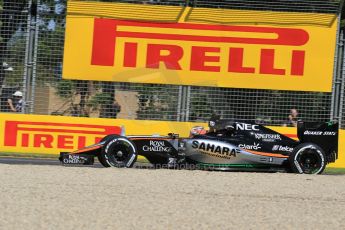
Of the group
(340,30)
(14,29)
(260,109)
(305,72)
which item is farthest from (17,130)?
(340,30)

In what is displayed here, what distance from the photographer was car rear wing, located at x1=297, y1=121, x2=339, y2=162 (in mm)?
11484

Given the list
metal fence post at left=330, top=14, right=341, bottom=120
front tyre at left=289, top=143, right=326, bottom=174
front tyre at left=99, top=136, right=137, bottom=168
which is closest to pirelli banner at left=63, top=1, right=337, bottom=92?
metal fence post at left=330, top=14, right=341, bottom=120

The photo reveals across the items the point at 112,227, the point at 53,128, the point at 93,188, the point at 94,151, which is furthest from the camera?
the point at 53,128

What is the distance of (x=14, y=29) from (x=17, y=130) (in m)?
2.17

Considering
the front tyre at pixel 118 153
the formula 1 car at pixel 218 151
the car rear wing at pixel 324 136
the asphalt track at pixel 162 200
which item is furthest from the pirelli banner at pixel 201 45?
the asphalt track at pixel 162 200

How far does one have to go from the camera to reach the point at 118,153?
10.8 metres

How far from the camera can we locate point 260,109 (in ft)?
47.1

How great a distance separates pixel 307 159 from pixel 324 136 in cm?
64

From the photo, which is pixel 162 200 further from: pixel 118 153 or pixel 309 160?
pixel 309 160

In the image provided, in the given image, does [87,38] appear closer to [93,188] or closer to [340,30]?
[340,30]

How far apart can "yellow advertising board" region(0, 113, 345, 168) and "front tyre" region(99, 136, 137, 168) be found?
133 inches

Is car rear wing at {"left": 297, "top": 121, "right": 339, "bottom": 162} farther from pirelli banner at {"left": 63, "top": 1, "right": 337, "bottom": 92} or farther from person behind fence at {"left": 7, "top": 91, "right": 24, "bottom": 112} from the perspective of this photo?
person behind fence at {"left": 7, "top": 91, "right": 24, "bottom": 112}

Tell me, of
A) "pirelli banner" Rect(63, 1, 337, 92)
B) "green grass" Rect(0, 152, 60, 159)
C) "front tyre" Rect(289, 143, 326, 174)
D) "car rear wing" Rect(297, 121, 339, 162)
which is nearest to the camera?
"front tyre" Rect(289, 143, 326, 174)

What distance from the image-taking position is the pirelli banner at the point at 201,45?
48.4ft
